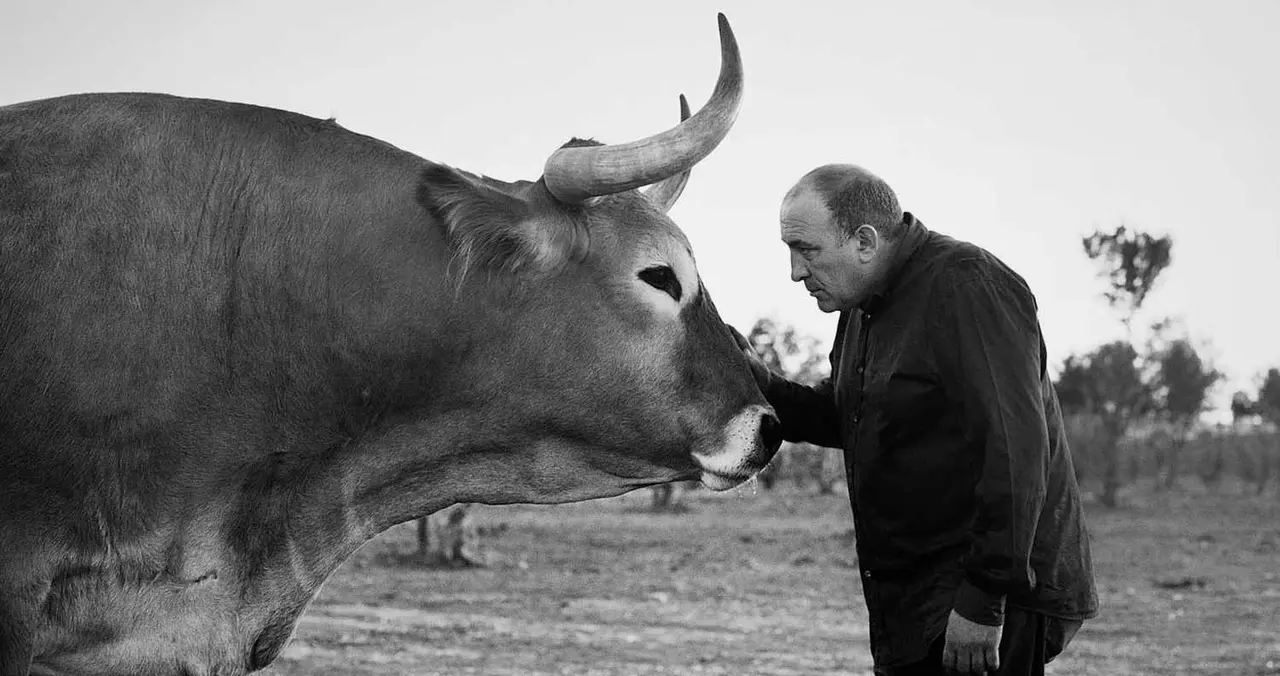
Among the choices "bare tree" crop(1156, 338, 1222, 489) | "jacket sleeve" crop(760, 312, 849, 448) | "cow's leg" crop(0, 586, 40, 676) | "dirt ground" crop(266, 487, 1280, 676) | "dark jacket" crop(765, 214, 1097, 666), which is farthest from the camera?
"bare tree" crop(1156, 338, 1222, 489)

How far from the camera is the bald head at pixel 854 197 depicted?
4277mm

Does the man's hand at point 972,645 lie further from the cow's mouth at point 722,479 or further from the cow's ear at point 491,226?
the cow's ear at point 491,226

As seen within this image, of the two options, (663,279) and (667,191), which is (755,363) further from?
(663,279)

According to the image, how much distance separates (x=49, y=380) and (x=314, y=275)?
2.29 ft

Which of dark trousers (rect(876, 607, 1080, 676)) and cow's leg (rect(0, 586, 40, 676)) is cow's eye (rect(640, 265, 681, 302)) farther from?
cow's leg (rect(0, 586, 40, 676))

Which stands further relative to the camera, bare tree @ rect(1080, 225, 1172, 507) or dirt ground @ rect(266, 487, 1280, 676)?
bare tree @ rect(1080, 225, 1172, 507)

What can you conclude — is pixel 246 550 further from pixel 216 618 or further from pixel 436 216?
pixel 436 216

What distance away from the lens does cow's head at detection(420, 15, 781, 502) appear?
3.80 m

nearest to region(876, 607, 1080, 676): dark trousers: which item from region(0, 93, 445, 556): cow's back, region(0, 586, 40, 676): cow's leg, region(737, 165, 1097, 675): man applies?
region(737, 165, 1097, 675): man

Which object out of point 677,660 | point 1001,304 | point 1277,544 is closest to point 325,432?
point 1001,304

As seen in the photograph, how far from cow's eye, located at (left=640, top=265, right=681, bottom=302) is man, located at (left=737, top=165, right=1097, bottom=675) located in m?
0.52

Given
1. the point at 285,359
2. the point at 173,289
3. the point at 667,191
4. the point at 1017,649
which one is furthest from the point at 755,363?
the point at 173,289

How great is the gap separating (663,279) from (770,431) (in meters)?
0.52

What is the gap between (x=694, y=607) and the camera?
13.4m
